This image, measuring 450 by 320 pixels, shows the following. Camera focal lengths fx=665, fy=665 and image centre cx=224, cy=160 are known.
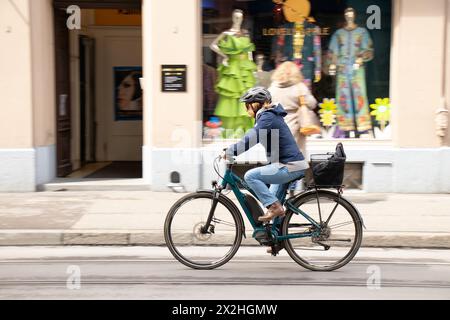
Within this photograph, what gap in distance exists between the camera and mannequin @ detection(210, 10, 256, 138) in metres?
10.7

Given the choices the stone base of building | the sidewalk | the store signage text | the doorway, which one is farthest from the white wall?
the doorway

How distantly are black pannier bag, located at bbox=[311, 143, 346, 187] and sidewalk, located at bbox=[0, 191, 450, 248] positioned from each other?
172cm

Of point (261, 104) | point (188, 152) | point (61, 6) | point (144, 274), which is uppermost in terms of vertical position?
point (61, 6)

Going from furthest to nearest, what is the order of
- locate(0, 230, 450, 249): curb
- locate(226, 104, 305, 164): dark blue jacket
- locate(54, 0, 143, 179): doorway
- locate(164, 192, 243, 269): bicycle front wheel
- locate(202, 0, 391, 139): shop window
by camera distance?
locate(54, 0, 143, 179): doorway
locate(202, 0, 391, 139): shop window
locate(0, 230, 450, 249): curb
locate(164, 192, 243, 269): bicycle front wheel
locate(226, 104, 305, 164): dark blue jacket

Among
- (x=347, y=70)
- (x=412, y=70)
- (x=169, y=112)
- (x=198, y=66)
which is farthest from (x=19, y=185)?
(x=412, y=70)

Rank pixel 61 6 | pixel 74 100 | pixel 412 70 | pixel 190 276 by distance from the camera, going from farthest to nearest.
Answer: pixel 74 100 → pixel 61 6 → pixel 412 70 → pixel 190 276

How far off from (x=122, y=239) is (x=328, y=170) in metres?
2.74

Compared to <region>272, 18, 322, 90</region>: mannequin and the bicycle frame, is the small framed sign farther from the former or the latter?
the bicycle frame

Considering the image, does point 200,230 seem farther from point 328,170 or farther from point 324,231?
Result: point 328,170

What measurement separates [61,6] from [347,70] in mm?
4884

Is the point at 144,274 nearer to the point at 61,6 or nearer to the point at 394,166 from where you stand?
the point at 394,166

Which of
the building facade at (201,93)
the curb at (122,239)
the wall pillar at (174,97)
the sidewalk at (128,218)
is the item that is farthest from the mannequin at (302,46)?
the curb at (122,239)

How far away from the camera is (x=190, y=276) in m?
6.12

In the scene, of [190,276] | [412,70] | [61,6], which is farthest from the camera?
[61,6]
